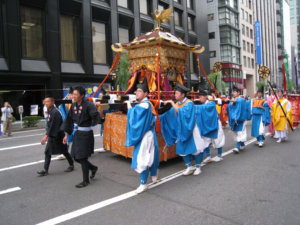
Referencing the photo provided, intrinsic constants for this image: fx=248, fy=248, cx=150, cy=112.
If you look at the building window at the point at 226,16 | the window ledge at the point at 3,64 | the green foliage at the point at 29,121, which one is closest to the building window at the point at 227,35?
the building window at the point at 226,16

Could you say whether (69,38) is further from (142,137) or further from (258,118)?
(142,137)

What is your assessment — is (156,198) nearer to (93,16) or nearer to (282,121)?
(282,121)

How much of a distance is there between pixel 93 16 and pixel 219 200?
19893 mm

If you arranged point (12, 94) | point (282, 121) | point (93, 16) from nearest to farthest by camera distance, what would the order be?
point (282, 121) < point (12, 94) < point (93, 16)

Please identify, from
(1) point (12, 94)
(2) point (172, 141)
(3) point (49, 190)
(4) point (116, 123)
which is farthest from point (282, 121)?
(1) point (12, 94)

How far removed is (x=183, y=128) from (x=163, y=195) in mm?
1446

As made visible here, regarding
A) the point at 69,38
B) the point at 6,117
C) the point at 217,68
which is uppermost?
the point at 69,38

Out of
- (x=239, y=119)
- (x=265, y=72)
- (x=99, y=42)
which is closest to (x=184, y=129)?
(x=239, y=119)

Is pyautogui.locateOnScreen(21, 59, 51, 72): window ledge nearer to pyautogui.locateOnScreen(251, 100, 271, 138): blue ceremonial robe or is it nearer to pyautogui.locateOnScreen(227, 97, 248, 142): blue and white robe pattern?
pyautogui.locateOnScreen(227, 97, 248, 142): blue and white robe pattern

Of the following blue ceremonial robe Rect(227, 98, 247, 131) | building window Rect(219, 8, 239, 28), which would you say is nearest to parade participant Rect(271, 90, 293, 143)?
blue ceremonial robe Rect(227, 98, 247, 131)

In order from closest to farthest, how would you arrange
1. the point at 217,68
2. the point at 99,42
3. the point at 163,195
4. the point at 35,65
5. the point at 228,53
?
the point at 163,195
the point at 217,68
the point at 35,65
the point at 99,42
the point at 228,53

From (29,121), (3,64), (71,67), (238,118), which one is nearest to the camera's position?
(238,118)

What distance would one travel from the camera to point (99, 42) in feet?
69.6

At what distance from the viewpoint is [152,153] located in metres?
4.29
